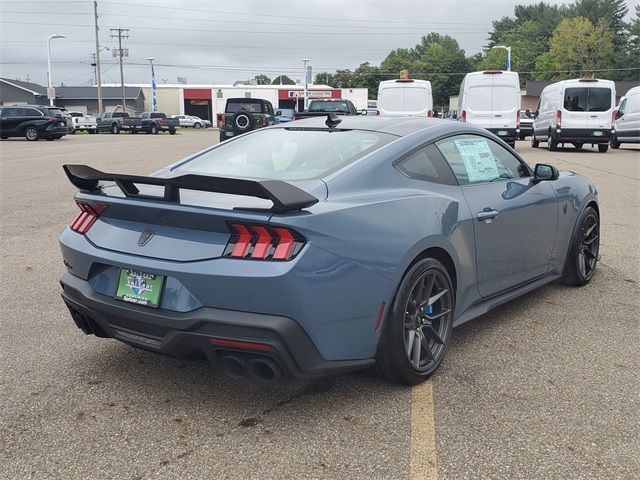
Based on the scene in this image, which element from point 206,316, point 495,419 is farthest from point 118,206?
point 495,419

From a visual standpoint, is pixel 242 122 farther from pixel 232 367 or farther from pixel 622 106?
pixel 232 367

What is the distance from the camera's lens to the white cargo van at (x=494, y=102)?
20828 mm

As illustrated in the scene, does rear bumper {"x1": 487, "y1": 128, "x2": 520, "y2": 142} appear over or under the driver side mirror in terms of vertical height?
over

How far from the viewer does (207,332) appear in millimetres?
2816

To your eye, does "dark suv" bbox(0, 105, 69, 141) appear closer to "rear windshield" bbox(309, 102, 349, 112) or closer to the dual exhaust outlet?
"rear windshield" bbox(309, 102, 349, 112)

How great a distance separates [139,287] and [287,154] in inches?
50.0

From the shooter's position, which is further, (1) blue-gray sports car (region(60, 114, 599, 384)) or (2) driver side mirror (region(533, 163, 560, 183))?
(2) driver side mirror (region(533, 163, 560, 183))

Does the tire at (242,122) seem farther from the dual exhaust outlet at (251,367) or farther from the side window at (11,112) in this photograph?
the dual exhaust outlet at (251,367)

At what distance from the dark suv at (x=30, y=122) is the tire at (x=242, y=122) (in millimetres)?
12779

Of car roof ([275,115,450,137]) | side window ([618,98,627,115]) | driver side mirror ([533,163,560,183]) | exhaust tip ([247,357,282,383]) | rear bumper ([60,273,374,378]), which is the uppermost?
side window ([618,98,627,115])

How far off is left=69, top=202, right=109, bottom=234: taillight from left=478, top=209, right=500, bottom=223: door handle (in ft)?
7.16

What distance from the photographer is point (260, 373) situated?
2.87m

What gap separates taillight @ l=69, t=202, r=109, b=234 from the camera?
10.9 feet

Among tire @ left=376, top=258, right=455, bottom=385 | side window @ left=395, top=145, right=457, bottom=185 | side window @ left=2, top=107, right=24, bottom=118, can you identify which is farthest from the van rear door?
side window @ left=2, top=107, right=24, bottom=118
